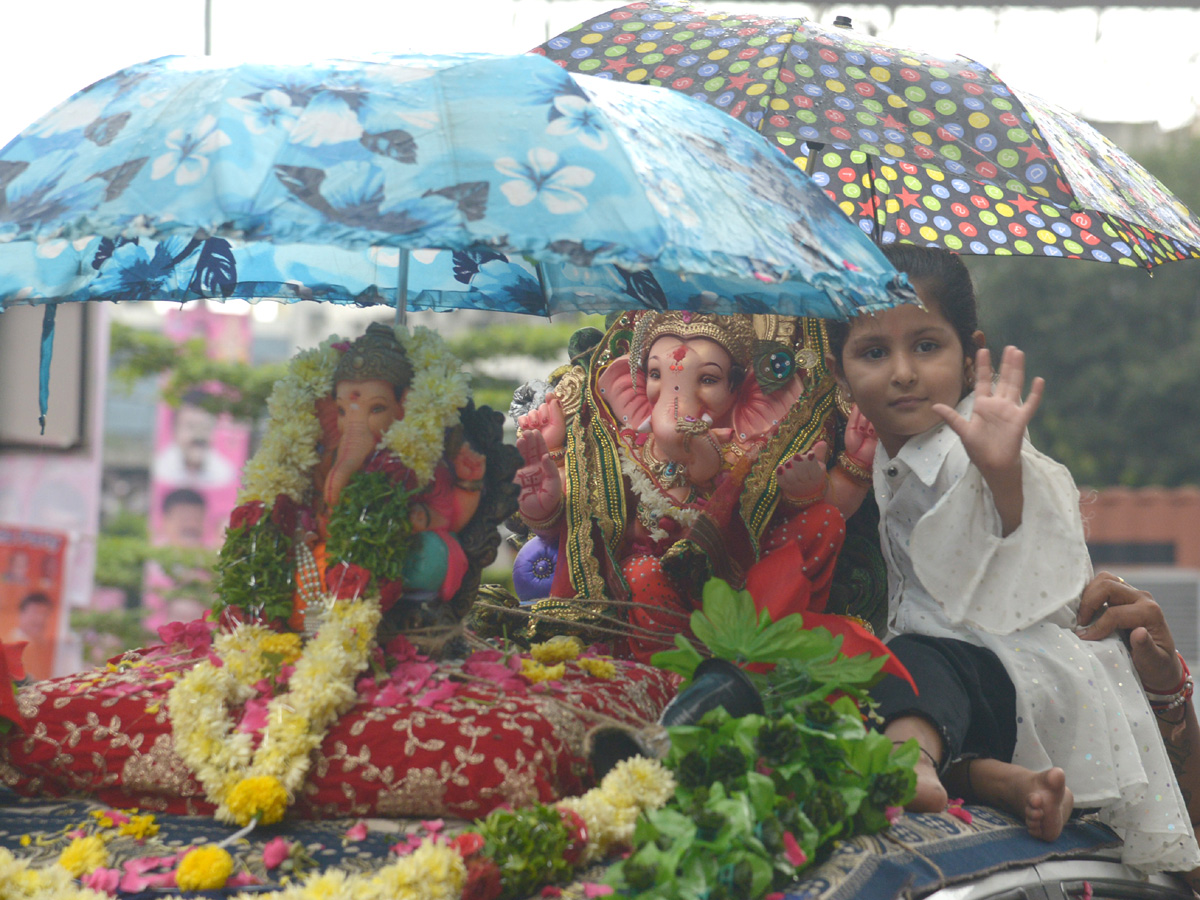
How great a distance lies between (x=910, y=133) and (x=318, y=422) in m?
1.68

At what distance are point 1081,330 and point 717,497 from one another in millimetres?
16458

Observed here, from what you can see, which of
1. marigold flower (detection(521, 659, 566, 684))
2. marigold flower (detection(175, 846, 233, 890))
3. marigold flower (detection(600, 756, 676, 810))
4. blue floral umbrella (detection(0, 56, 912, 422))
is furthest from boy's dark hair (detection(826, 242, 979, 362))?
marigold flower (detection(175, 846, 233, 890))

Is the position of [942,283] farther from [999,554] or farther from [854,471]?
[999,554]

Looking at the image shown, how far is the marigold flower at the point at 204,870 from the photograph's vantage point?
2.05 m

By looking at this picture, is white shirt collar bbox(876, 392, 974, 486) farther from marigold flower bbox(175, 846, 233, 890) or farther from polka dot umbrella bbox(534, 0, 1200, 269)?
marigold flower bbox(175, 846, 233, 890)

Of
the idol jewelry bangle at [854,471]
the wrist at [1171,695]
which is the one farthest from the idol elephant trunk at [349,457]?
the wrist at [1171,695]

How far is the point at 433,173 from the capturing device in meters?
2.04

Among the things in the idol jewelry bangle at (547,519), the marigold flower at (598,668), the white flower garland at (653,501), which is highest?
the white flower garland at (653,501)

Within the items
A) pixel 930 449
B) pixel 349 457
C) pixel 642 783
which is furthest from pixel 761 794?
pixel 930 449

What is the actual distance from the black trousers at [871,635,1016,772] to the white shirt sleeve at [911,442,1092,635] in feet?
0.38

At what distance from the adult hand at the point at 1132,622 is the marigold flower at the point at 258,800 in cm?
216

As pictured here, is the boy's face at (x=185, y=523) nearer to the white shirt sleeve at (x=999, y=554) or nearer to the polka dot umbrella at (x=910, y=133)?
the polka dot umbrella at (x=910, y=133)

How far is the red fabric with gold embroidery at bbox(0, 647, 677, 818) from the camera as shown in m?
2.29

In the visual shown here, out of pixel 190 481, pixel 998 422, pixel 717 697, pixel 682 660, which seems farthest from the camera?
pixel 190 481
